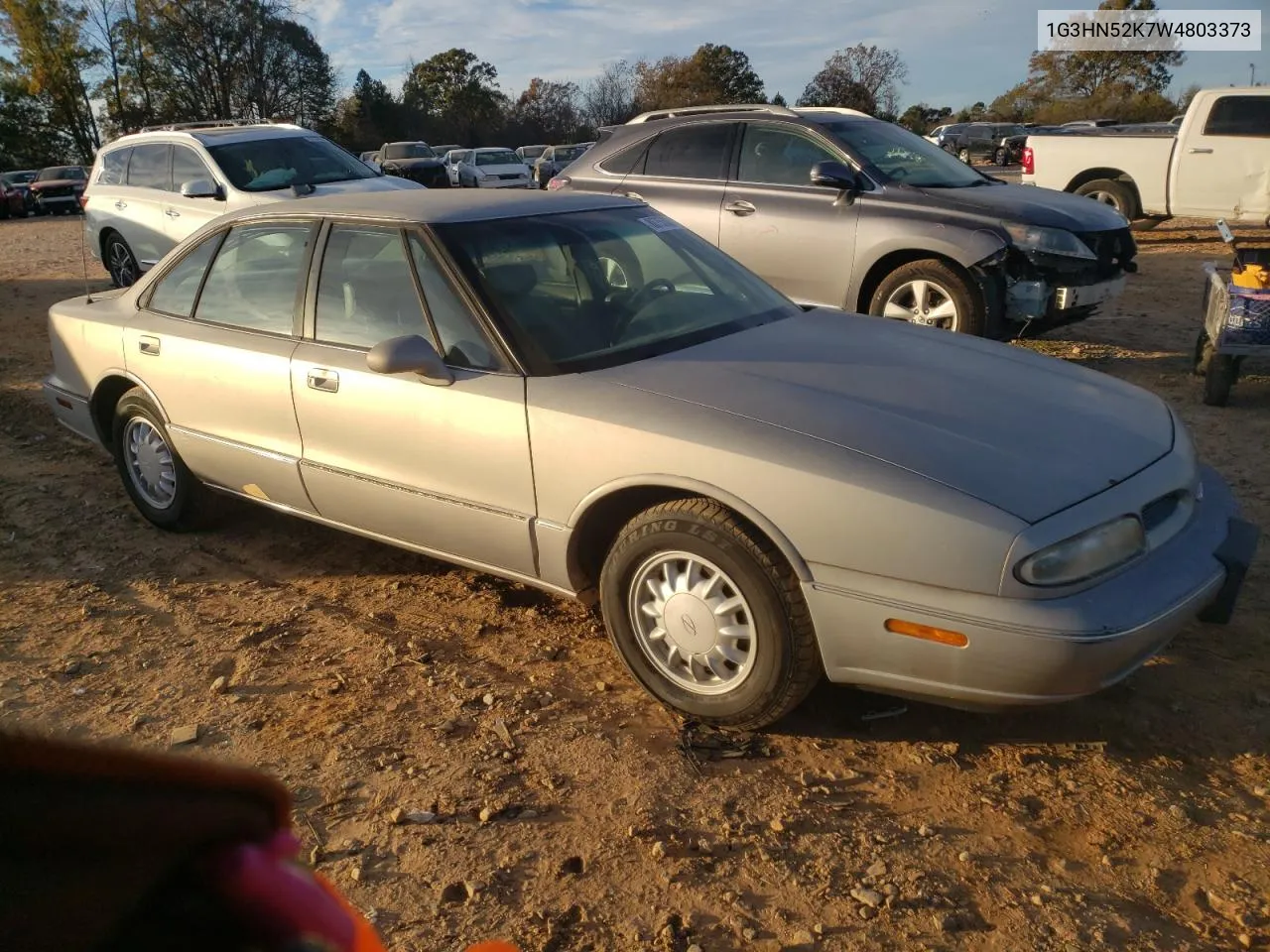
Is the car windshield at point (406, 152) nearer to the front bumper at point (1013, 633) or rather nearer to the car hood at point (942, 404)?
the car hood at point (942, 404)

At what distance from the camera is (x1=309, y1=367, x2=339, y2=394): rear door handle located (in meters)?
3.91

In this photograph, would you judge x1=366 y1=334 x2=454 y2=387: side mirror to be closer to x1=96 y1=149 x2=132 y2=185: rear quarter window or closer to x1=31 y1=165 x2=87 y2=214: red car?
x1=96 y1=149 x2=132 y2=185: rear quarter window

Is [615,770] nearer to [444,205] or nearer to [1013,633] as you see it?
[1013,633]

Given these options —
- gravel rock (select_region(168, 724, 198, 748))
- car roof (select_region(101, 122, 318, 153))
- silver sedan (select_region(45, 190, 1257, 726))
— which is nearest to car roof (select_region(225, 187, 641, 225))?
silver sedan (select_region(45, 190, 1257, 726))

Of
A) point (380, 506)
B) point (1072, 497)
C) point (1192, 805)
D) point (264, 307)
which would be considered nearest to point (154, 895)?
point (1072, 497)

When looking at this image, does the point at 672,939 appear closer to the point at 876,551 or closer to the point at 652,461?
the point at 876,551

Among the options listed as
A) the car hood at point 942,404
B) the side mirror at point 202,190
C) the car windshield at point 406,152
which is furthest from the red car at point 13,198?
the car hood at point 942,404

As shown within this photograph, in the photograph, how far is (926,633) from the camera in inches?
109

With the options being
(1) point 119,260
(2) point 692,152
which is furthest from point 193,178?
(2) point 692,152

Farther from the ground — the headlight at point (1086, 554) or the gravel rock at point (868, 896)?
the headlight at point (1086, 554)

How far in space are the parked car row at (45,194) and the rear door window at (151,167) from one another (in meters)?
25.3

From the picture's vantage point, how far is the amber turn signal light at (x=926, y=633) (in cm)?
272

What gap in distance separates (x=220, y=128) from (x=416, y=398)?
27.0 feet

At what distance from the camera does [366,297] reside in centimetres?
398
